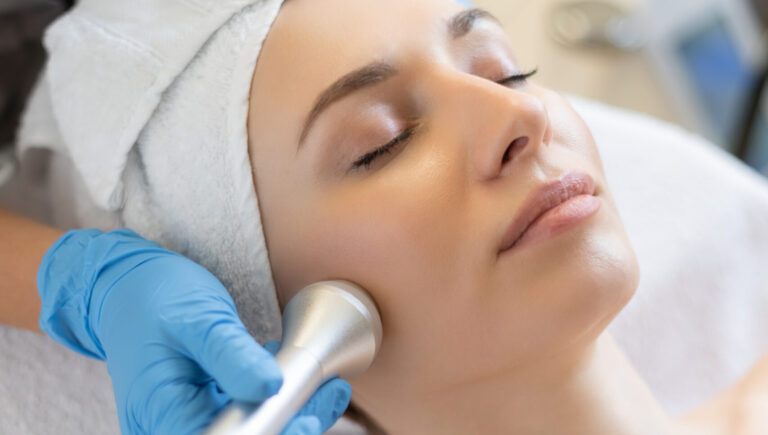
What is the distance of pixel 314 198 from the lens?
37.5 inches

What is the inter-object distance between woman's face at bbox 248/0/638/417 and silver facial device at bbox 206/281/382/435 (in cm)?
4

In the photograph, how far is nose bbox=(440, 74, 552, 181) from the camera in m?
0.90

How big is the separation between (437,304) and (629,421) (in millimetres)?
383

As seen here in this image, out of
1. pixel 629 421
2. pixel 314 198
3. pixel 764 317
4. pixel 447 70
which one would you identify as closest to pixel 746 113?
pixel 764 317

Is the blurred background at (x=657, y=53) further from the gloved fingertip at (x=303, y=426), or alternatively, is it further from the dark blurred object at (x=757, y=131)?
the gloved fingertip at (x=303, y=426)

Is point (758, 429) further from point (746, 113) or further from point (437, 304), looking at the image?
point (746, 113)

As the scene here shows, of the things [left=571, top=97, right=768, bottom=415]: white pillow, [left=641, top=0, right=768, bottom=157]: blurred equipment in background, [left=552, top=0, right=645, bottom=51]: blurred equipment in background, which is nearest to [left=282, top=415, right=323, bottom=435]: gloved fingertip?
[left=571, top=97, right=768, bottom=415]: white pillow

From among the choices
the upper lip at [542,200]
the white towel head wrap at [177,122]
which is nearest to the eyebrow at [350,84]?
the white towel head wrap at [177,122]

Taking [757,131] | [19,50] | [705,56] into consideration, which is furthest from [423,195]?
[705,56]

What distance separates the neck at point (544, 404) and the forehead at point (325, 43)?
16.5 inches

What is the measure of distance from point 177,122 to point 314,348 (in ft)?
1.23

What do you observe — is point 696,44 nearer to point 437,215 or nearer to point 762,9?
point 762,9

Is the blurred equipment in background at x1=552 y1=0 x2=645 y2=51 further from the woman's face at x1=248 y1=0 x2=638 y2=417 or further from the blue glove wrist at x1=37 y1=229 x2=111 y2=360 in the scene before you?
the blue glove wrist at x1=37 y1=229 x2=111 y2=360

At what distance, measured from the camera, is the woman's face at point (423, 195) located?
0.90 meters
